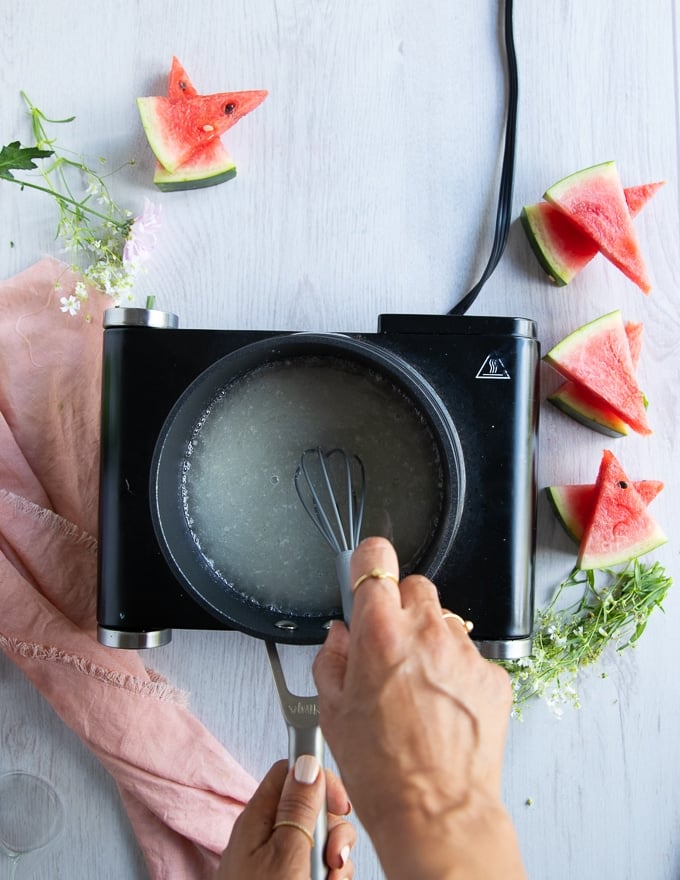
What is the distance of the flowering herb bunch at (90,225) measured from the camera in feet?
2.96

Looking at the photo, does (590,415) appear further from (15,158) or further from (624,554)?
(15,158)

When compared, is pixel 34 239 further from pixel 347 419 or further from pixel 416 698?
pixel 416 698

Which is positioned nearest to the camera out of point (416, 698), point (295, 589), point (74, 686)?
point (416, 698)

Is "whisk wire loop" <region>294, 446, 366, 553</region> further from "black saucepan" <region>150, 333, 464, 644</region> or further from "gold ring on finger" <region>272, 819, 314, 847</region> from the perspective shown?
"gold ring on finger" <region>272, 819, 314, 847</region>

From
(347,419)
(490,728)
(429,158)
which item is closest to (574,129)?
(429,158)

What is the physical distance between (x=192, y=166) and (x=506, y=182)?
33 centimetres

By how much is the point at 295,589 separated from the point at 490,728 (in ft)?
0.90

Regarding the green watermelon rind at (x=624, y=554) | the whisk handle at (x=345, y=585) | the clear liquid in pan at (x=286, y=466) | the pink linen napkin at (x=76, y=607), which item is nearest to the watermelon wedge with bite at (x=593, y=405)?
the green watermelon rind at (x=624, y=554)

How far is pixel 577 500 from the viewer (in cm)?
87

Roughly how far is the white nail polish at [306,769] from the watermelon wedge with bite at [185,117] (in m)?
0.60

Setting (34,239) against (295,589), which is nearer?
(295,589)

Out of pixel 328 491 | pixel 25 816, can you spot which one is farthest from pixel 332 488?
pixel 25 816

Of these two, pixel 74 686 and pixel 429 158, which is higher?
pixel 429 158

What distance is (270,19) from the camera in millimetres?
930
